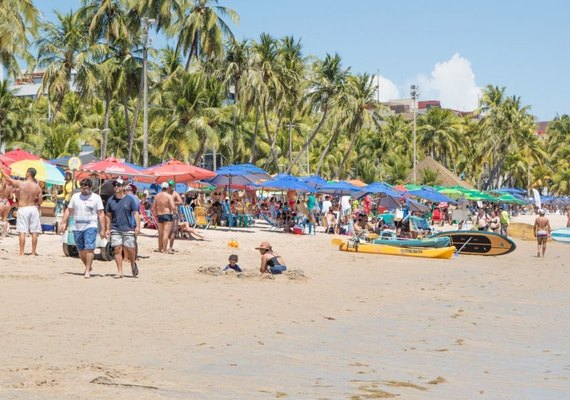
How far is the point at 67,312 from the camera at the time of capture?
10.1 metres

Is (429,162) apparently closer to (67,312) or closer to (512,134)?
(512,134)

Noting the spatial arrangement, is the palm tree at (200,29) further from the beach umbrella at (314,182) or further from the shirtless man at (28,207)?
the shirtless man at (28,207)

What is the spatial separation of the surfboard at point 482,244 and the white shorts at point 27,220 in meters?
13.2

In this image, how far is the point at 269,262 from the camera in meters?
15.3

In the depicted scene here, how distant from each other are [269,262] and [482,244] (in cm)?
1154

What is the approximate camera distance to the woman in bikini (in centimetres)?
1509

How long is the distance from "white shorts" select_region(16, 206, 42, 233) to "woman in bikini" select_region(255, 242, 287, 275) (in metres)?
4.11

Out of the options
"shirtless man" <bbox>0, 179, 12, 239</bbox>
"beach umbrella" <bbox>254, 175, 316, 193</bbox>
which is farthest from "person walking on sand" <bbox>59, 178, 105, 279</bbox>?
"beach umbrella" <bbox>254, 175, 316, 193</bbox>

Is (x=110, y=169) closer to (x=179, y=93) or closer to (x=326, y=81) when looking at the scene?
(x=179, y=93)

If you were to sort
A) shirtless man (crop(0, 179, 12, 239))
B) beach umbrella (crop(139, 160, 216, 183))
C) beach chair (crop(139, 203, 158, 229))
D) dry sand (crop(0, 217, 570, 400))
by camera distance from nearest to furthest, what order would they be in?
dry sand (crop(0, 217, 570, 400)), shirtless man (crop(0, 179, 12, 239)), beach umbrella (crop(139, 160, 216, 183)), beach chair (crop(139, 203, 158, 229))

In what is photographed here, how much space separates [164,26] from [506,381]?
41895 millimetres

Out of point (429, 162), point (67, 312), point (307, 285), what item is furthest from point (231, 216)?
point (429, 162)

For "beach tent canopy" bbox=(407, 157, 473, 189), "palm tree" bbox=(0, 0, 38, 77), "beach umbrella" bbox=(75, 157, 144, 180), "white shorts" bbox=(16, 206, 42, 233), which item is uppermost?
"palm tree" bbox=(0, 0, 38, 77)

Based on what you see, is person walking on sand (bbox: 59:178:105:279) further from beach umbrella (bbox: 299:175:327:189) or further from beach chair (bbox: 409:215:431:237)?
beach umbrella (bbox: 299:175:327:189)
